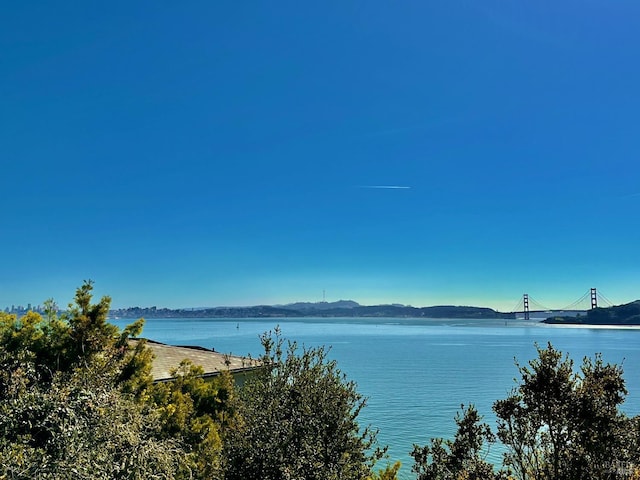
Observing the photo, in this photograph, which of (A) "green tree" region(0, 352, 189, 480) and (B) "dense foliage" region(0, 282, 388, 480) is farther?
(B) "dense foliage" region(0, 282, 388, 480)

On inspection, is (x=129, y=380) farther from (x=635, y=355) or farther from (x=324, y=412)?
(x=635, y=355)

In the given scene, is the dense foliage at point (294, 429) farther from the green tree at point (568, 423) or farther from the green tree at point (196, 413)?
the green tree at point (196, 413)

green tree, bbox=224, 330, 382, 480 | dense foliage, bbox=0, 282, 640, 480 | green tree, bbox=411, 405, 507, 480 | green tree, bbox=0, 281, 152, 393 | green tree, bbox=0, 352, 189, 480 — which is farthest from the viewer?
green tree, bbox=0, 281, 152, 393

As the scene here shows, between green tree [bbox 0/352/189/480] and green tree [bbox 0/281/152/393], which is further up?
green tree [bbox 0/281/152/393]

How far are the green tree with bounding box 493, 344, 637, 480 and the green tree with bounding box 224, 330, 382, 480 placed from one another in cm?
420

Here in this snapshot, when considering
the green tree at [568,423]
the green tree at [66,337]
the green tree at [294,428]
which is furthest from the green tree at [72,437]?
the green tree at [568,423]

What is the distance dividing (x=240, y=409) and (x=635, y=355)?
115492mm

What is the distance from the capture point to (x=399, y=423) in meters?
45.3

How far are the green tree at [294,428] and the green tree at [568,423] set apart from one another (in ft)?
13.8

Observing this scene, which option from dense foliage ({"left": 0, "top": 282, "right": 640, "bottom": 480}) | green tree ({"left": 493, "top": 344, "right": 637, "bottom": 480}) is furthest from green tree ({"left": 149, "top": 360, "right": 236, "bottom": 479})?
green tree ({"left": 493, "top": 344, "right": 637, "bottom": 480})

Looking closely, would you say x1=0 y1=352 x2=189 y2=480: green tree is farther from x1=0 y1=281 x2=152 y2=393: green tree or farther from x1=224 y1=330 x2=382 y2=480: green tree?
→ x1=0 y1=281 x2=152 y2=393: green tree

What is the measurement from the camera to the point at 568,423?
10773 mm

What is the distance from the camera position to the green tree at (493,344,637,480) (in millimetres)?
10336

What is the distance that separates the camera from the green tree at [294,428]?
11477 millimetres
